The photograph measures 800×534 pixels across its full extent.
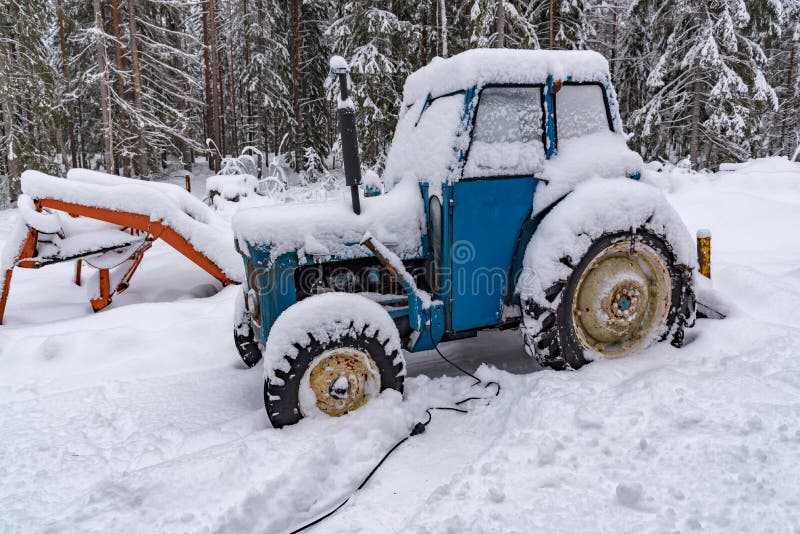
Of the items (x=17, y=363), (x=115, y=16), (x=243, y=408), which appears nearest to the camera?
(x=243, y=408)

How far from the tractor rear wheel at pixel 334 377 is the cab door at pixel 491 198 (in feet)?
2.00

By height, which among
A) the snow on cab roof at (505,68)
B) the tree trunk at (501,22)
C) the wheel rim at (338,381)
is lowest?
the wheel rim at (338,381)

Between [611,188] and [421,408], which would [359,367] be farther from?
[611,188]

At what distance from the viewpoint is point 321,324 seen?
2891mm

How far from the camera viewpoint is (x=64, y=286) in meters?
6.34

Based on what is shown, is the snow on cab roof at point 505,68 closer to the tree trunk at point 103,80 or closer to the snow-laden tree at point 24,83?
the tree trunk at point 103,80

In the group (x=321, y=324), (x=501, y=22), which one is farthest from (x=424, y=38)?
(x=321, y=324)

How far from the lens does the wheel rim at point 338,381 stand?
9.70 feet

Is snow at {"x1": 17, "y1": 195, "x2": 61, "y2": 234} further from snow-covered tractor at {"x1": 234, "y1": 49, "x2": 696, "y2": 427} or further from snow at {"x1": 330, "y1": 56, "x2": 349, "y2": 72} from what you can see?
snow at {"x1": 330, "y1": 56, "x2": 349, "y2": 72}

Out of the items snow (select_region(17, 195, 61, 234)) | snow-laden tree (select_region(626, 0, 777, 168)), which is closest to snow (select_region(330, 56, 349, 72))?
snow (select_region(17, 195, 61, 234))

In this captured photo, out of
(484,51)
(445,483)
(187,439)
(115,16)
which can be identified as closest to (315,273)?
(187,439)

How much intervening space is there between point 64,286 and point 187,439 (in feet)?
15.1

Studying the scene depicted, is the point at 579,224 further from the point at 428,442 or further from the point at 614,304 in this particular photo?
the point at 428,442

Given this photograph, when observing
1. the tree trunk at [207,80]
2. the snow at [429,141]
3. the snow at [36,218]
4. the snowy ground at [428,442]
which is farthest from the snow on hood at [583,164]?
the tree trunk at [207,80]
